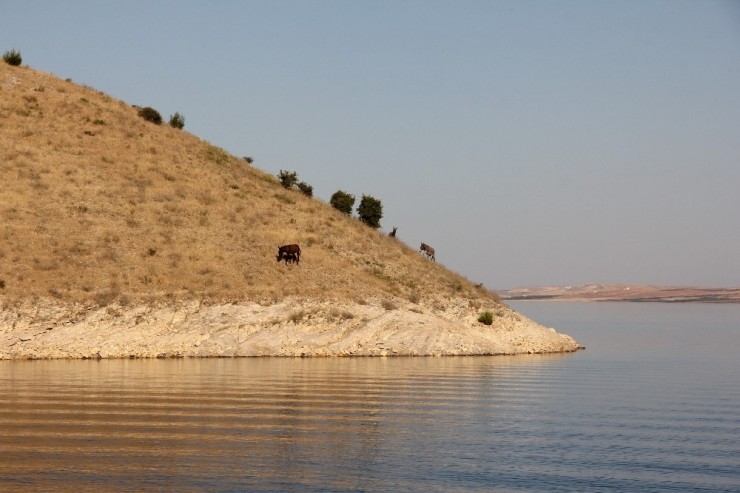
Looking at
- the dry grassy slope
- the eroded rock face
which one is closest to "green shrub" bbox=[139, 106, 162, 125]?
the dry grassy slope

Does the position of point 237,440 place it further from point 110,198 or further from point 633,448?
point 110,198

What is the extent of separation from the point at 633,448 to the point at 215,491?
1129 cm

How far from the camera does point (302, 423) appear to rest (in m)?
28.4

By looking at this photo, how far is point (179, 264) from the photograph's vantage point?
62.5 meters

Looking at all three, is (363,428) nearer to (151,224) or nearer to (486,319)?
(486,319)

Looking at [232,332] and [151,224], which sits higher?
[151,224]

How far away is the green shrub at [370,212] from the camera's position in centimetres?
8744

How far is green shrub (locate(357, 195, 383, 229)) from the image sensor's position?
87.4 metres

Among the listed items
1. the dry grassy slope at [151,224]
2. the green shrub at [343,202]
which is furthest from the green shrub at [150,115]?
the green shrub at [343,202]

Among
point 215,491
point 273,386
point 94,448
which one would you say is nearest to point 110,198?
point 273,386

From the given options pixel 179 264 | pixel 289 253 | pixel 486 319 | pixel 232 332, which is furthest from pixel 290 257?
pixel 486 319

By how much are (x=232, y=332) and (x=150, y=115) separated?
150 ft

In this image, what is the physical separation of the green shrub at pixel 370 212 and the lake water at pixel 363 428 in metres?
40.3

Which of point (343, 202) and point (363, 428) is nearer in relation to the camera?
point (363, 428)
